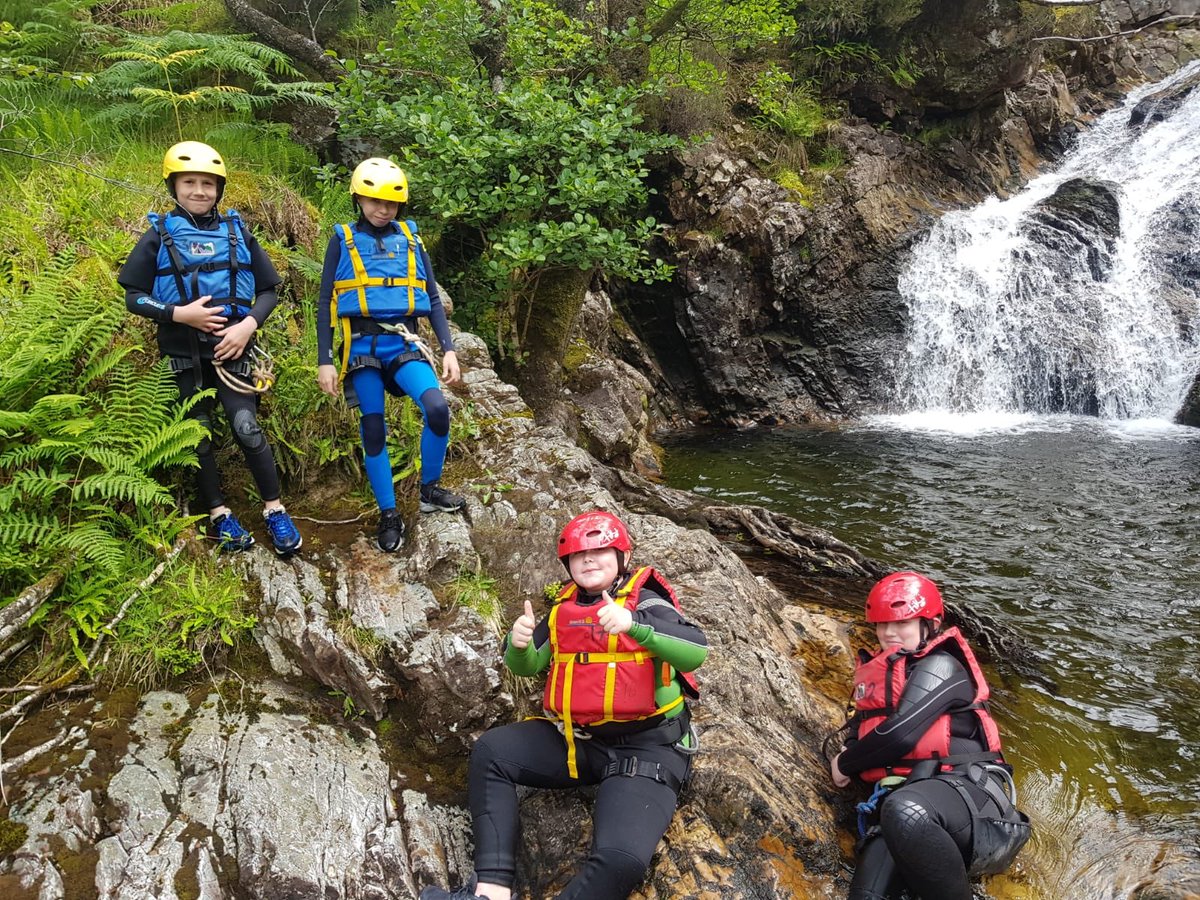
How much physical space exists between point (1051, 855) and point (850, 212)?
14.0 meters

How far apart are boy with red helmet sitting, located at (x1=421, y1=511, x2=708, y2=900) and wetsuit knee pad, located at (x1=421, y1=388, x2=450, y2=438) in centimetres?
156

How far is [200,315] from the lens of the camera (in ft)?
13.9

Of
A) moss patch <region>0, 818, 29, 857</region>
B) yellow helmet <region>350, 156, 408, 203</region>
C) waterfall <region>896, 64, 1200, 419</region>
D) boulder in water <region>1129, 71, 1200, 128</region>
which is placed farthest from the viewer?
boulder in water <region>1129, 71, 1200, 128</region>

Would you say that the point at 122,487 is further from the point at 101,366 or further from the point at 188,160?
the point at 188,160

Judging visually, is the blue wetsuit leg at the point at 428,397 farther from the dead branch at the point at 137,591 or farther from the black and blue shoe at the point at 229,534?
the dead branch at the point at 137,591

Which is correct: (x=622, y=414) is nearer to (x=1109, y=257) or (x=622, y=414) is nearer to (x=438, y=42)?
(x=438, y=42)

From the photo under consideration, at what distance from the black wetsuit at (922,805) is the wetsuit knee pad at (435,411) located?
3.20m

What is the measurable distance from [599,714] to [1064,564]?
662 centimetres

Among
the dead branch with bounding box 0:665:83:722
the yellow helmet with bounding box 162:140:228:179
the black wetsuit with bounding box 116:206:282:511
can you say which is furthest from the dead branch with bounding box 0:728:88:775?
the yellow helmet with bounding box 162:140:228:179

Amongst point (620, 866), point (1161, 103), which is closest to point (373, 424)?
point (620, 866)

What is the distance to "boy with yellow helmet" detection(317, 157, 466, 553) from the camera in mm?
4594

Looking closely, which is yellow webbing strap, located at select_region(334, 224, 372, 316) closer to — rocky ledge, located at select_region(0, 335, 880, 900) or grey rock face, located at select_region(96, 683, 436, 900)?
rocky ledge, located at select_region(0, 335, 880, 900)

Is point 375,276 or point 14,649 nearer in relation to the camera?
point 14,649

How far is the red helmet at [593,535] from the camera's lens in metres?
3.53
